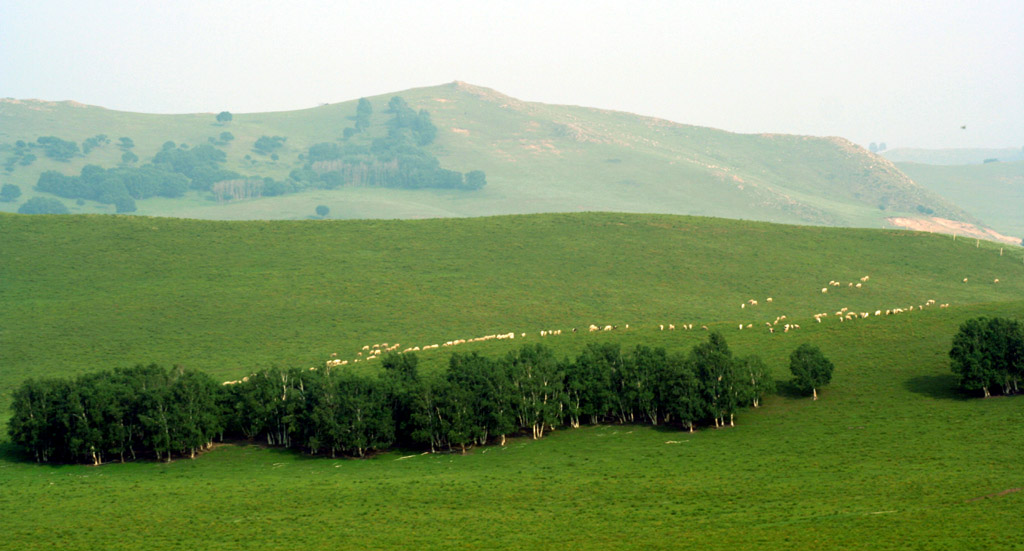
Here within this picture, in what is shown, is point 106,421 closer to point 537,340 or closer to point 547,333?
point 537,340

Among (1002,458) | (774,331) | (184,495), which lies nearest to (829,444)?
(1002,458)

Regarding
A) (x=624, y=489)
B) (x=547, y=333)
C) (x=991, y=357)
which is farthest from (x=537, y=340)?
(x=991, y=357)

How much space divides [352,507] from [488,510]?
837cm

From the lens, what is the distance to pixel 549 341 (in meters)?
92.4

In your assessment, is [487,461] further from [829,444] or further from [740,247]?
[740,247]

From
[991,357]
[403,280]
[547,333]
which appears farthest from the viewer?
[403,280]

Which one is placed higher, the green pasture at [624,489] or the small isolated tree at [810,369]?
the small isolated tree at [810,369]

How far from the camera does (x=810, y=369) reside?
2872 inches

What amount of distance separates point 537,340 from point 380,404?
29.6 metres

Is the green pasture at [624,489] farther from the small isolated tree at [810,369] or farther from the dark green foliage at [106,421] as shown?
the dark green foliage at [106,421]

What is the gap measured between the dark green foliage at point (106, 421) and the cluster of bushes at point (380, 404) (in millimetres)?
95

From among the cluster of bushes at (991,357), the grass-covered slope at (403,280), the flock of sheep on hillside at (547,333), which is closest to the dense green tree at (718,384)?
the cluster of bushes at (991,357)

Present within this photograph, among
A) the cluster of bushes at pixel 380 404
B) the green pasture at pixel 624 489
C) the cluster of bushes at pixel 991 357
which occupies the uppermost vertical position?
the cluster of bushes at pixel 991 357

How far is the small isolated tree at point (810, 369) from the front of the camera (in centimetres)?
7275
